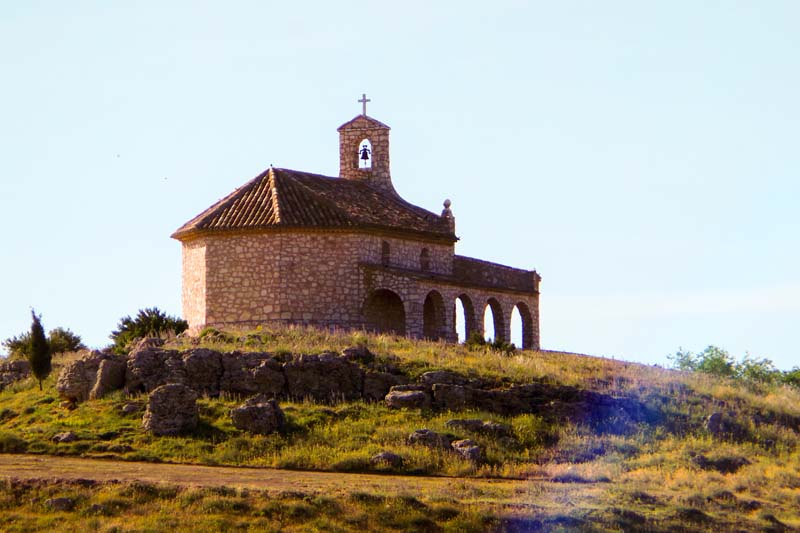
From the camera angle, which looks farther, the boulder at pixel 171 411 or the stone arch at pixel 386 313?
the stone arch at pixel 386 313

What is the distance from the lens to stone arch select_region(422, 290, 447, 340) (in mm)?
51688

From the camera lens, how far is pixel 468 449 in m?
35.5

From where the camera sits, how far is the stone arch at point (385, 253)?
51.1 metres

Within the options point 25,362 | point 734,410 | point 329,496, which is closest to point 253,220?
point 25,362

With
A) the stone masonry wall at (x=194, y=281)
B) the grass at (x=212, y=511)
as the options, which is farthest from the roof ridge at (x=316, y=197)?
the grass at (x=212, y=511)

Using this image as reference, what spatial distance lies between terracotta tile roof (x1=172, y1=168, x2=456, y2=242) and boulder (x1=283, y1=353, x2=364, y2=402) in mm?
9656

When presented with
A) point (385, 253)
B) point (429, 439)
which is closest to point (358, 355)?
point (429, 439)

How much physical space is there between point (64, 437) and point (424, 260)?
66.0ft

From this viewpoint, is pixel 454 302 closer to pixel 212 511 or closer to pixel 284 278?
pixel 284 278

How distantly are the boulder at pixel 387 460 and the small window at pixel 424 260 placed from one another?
19044mm

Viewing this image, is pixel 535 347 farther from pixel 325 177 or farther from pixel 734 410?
pixel 734 410

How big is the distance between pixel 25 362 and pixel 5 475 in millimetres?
14391

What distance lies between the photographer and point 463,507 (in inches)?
1192

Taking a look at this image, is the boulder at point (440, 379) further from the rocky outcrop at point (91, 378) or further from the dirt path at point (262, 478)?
the rocky outcrop at point (91, 378)
